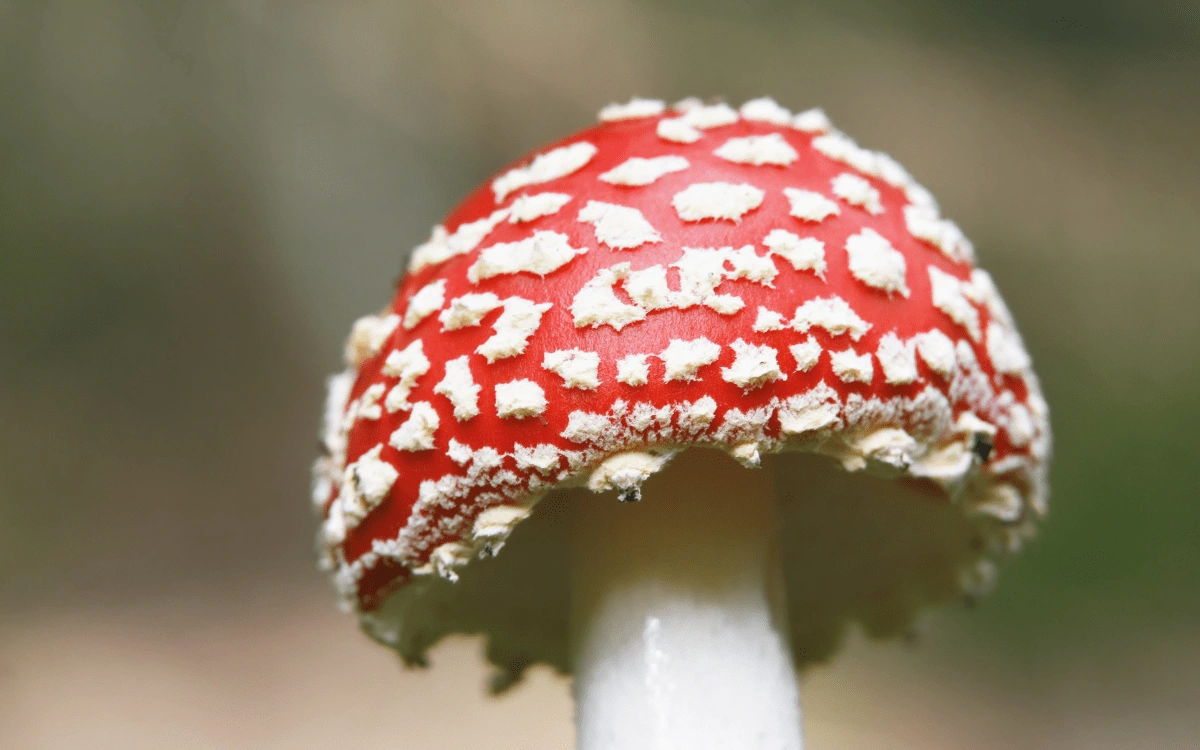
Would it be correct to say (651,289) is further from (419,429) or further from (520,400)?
(419,429)

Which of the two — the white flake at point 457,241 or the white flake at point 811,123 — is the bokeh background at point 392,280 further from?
the white flake at point 811,123

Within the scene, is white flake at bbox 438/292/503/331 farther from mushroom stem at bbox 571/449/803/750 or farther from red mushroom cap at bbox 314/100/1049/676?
mushroom stem at bbox 571/449/803/750

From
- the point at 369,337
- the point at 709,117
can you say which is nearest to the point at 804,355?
the point at 709,117

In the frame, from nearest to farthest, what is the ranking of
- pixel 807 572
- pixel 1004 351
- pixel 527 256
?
pixel 527 256 < pixel 1004 351 < pixel 807 572

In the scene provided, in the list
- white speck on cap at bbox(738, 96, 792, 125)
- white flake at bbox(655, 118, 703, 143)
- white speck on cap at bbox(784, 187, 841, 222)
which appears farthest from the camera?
white speck on cap at bbox(738, 96, 792, 125)

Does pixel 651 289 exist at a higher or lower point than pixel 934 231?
lower

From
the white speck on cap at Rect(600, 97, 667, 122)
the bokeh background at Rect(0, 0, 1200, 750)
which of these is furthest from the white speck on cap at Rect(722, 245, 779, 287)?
the bokeh background at Rect(0, 0, 1200, 750)

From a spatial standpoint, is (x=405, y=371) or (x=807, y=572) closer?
(x=405, y=371)

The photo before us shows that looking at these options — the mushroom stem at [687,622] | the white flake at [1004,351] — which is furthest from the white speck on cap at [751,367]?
the white flake at [1004,351]
